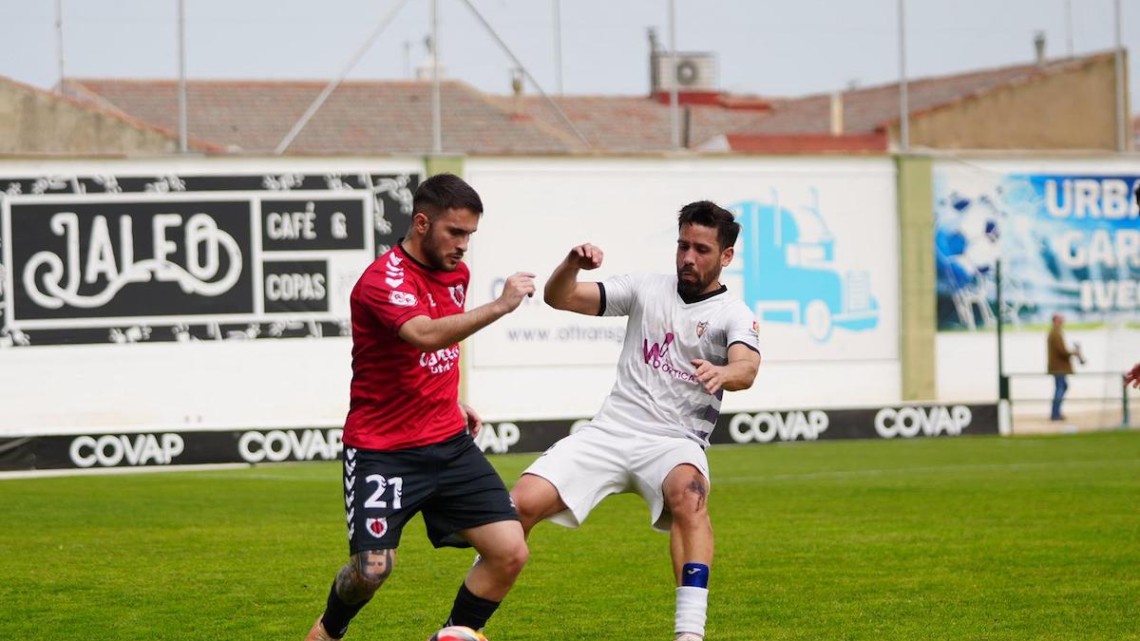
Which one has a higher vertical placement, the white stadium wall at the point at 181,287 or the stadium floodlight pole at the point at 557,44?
the stadium floodlight pole at the point at 557,44

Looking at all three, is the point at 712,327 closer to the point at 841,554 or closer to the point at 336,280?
the point at 841,554

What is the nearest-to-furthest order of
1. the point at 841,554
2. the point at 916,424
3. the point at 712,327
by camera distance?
the point at 712,327, the point at 841,554, the point at 916,424

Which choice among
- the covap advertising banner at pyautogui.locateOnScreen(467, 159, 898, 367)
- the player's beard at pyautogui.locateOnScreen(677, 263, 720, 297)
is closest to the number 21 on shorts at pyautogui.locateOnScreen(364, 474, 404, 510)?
the player's beard at pyautogui.locateOnScreen(677, 263, 720, 297)

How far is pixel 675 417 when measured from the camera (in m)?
8.16

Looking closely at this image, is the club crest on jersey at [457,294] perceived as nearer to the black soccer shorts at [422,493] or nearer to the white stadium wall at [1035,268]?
the black soccer shorts at [422,493]

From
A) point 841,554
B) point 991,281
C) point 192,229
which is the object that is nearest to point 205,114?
point 192,229

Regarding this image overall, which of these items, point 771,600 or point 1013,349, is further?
point 1013,349

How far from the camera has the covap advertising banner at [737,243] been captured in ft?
87.7

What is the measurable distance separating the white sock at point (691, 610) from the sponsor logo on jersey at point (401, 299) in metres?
1.84

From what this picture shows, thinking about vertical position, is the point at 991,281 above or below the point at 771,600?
above

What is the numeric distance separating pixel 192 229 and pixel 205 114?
36.3 ft

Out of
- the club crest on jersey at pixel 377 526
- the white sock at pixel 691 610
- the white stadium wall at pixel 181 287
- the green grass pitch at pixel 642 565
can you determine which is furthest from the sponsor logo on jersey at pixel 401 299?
the white stadium wall at pixel 181 287

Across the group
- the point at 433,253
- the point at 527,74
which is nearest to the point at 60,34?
the point at 527,74

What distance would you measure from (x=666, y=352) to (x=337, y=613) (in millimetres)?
2025
